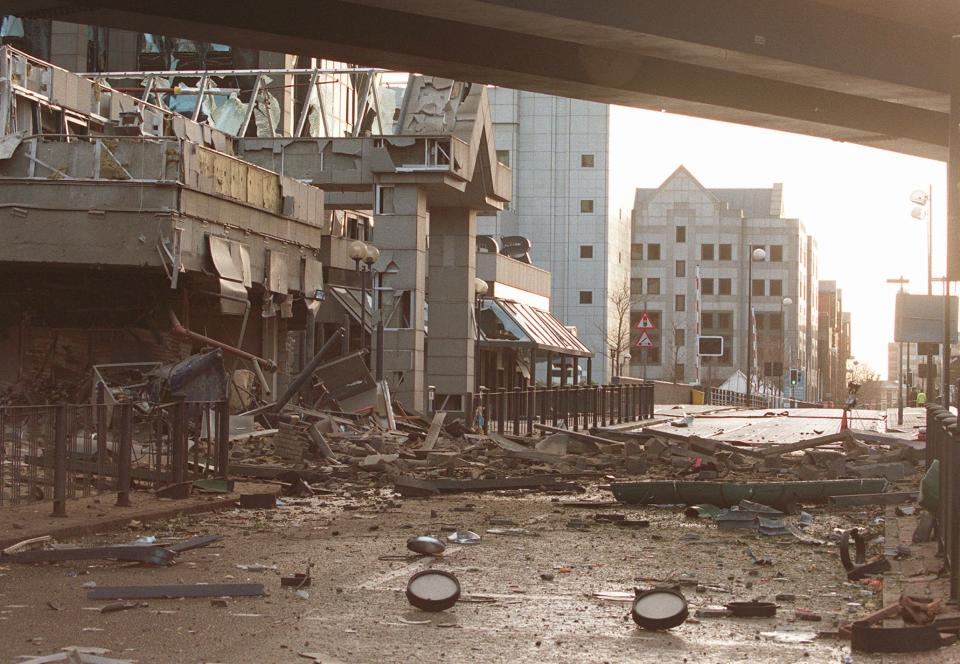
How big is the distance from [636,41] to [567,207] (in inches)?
3377

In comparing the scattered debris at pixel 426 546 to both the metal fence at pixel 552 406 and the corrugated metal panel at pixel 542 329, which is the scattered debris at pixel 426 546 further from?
the corrugated metal panel at pixel 542 329

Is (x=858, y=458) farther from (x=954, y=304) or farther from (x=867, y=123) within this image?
(x=954, y=304)

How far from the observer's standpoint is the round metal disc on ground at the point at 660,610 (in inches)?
321

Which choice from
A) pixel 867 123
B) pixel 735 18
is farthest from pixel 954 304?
pixel 735 18

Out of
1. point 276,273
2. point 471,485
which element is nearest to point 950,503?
point 471,485

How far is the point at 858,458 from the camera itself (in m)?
24.9

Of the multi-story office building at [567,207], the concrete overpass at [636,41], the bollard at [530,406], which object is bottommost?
the bollard at [530,406]

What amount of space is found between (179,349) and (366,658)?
28.7 m

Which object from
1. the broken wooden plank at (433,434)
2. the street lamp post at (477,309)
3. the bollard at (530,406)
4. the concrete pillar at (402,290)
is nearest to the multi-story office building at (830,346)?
the street lamp post at (477,309)

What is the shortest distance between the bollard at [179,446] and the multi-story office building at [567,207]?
9067 centimetres

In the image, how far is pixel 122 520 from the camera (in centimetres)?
1360

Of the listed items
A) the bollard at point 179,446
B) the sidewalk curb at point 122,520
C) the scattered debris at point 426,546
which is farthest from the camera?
the bollard at point 179,446

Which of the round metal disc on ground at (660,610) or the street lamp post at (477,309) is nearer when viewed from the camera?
the round metal disc on ground at (660,610)

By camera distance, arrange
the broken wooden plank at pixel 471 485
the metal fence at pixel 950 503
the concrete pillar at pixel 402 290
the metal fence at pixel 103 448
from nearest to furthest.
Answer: the metal fence at pixel 950 503, the metal fence at pixel 103 448, the broken wooden plank at pixel 471 485, the concrete pillar at pixel 402 290
